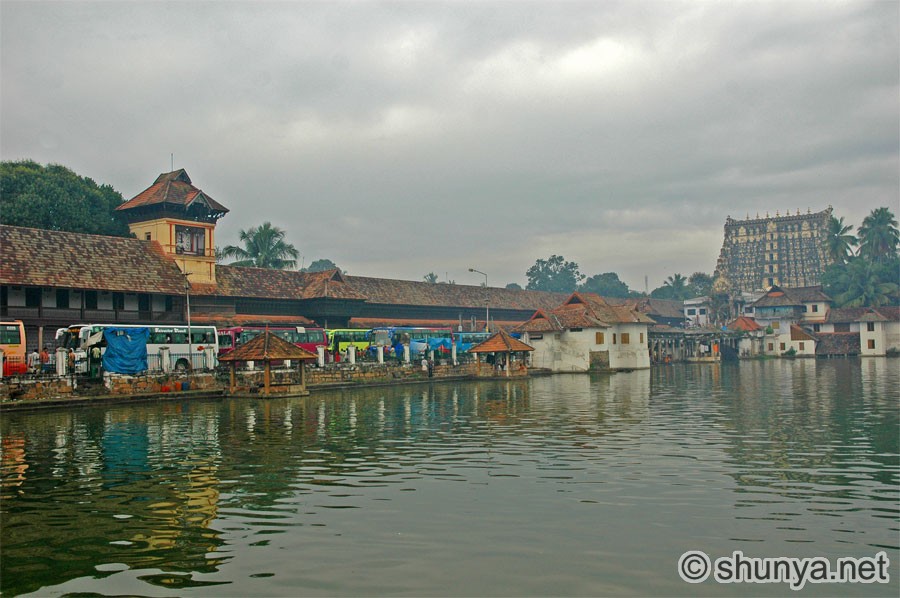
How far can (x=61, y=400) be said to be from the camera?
32.9 m

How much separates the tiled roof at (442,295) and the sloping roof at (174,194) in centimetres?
1375

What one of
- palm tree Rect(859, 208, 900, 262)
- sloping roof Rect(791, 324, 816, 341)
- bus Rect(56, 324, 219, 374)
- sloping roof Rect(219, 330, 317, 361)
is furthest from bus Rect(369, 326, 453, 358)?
palm tree Rect(859, 208, 900, 262)

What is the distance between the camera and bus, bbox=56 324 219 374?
3881cm

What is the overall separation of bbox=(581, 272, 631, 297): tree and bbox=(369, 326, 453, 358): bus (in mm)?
92079

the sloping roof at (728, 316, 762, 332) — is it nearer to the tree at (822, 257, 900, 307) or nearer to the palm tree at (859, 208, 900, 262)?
the tree at (822, 257, 900, 307)

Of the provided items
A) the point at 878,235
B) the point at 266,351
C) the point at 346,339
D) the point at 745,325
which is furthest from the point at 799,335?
the point at 266,351

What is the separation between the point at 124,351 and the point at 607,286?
120411mm

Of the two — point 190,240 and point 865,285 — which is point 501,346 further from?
point 865,285

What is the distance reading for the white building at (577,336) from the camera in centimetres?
6394

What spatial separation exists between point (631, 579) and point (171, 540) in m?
6.38

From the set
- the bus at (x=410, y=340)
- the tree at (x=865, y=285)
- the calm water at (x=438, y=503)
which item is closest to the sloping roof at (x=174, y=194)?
the bus at (x=410, y=340)

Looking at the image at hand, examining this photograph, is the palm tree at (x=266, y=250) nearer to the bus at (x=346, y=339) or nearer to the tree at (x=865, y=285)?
the bus at (x=346, y=339)

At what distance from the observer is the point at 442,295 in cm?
7225

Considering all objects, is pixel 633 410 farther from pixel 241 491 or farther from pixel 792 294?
pixel 792 294
